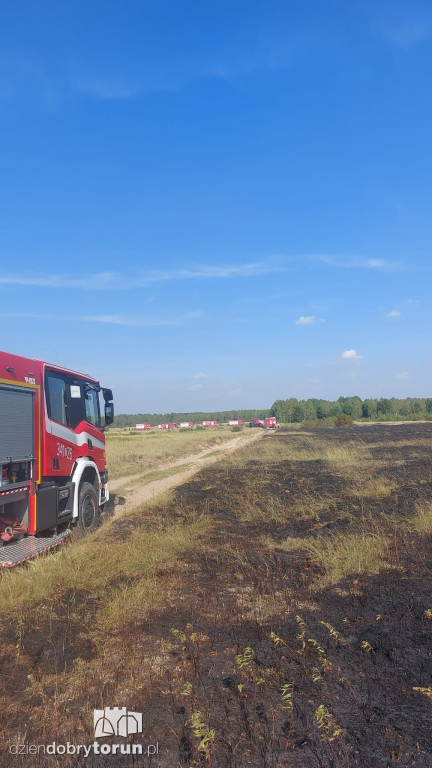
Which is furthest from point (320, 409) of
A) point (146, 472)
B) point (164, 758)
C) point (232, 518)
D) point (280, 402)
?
point (164, 758)

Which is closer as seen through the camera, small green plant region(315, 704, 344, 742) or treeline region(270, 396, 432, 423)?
small green plant region(315, 704, 344, 742)

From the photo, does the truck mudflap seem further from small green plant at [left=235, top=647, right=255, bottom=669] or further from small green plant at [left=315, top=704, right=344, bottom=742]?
small green plant at [left=315, top=704, right=344, bottom=742]

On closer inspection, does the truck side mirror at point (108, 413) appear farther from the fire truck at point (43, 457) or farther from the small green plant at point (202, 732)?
the small green plant at point (202, 732)

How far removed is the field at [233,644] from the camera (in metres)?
3.61

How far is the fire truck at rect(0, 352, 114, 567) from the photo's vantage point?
27.1 ft

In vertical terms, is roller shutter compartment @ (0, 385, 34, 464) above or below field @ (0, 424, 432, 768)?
above

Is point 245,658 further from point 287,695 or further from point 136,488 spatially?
point 136,488

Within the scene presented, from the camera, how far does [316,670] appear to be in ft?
14.5

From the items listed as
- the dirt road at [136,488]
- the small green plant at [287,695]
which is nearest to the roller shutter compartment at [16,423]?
the small green plant at [287,695]

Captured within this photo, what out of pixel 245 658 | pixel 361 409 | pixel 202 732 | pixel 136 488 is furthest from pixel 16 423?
pixel 361 409

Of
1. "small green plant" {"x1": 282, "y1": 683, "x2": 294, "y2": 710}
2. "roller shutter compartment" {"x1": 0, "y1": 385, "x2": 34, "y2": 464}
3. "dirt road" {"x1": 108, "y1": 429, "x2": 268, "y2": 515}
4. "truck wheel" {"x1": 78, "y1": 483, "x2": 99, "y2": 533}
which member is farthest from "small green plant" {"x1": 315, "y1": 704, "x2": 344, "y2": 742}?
"dirt road" {"x1": 108, "y1": 429, "x2": 268, "y2": 515}

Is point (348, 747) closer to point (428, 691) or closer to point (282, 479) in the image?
point (428, 691)

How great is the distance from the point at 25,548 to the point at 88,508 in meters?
2.74

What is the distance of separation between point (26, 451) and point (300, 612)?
5.38 meters
